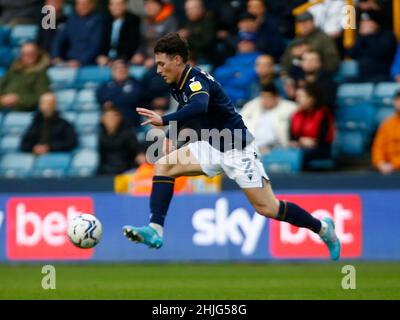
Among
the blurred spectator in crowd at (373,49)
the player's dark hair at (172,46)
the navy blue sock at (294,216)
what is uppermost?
the blurred spectator in crowd at (373,49)

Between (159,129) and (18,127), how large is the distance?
2.81m

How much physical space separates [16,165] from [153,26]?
2.94 metres

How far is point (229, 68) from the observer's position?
14.7 m

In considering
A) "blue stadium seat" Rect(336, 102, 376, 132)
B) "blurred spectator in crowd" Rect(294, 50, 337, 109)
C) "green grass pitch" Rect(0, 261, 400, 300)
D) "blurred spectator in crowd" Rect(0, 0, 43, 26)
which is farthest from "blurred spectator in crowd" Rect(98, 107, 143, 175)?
"blurred spectator in crowd" Rect(0, 0, 43, 26)

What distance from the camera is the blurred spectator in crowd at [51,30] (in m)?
16.6

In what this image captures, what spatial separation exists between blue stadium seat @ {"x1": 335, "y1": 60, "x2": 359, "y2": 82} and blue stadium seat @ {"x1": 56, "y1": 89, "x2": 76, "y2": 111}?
13.6 ft

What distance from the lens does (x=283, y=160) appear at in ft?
45.0

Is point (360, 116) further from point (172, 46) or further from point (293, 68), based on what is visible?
point (172, 46)

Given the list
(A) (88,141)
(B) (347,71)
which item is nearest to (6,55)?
(A) (88,141)

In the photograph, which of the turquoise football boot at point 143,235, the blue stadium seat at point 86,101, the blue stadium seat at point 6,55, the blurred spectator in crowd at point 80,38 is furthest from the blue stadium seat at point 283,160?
the blue stadium seat at point 6,55

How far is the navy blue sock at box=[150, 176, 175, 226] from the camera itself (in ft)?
29.9

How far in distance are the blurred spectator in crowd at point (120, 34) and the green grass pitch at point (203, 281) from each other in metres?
3.84

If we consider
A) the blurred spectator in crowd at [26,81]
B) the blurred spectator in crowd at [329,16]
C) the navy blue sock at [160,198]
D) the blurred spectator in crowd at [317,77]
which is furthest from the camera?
the blurred spectator in crowd at [26,81]

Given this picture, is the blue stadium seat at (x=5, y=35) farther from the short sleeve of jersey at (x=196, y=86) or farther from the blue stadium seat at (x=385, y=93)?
the short sleeve of jersey at (x=196, y=86)
